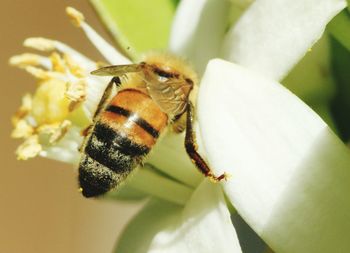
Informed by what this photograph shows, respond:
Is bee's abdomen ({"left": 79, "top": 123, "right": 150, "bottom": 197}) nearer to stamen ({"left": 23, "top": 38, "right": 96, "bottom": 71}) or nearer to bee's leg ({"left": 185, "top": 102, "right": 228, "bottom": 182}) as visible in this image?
bee's leg ({"left": 185, "top": 102, "right": 228, "bottom": 182})

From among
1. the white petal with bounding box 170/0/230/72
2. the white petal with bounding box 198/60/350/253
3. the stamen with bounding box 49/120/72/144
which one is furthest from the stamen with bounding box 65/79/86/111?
the white petal with bounding box 198/60/350/253

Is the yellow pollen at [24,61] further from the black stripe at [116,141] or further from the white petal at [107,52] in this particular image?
the black stripe at [116,141]

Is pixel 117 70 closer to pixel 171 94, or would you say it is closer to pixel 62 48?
pixel 171 94

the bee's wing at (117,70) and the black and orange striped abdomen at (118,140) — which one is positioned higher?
the bee's wing at (117,70)

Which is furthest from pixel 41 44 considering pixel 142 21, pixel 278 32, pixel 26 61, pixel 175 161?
pixel 278 32

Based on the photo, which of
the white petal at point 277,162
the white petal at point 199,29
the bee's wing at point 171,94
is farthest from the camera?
the white petal at point 199,29

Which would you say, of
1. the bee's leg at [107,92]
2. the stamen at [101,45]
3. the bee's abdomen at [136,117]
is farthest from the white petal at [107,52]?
the bee's abdomen at [136,117]
